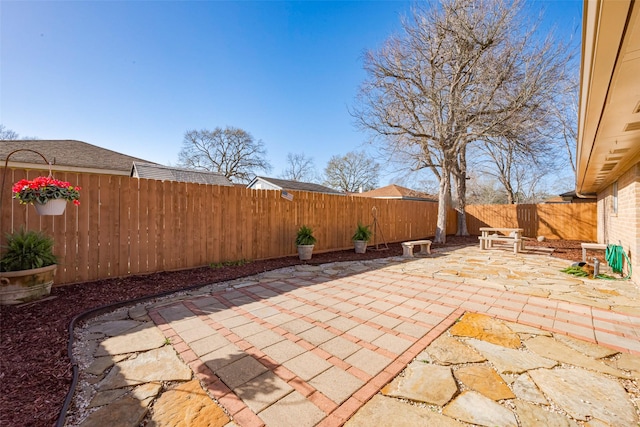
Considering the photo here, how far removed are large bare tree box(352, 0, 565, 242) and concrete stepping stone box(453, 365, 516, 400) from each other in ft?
30.2

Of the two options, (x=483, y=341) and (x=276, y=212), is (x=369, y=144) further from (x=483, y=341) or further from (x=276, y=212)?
(x=483, y=341)

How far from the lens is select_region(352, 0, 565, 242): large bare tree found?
Answer: 28.6 ft

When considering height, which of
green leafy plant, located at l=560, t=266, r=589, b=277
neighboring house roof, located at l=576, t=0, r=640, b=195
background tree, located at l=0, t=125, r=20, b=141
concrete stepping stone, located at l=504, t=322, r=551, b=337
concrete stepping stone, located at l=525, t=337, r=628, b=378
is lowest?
concrete stepping stone, located at l=504, t=322, r=551, b=337

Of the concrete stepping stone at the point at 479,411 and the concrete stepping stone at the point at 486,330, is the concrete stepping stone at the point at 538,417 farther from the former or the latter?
the concrete stepping stone at the point at 486,330

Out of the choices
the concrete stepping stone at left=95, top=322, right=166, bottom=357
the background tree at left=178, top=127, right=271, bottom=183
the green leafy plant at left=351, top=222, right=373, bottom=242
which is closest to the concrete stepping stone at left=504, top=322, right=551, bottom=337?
the concrete stepping stone at left=95, top=322, right=166, bottom=357

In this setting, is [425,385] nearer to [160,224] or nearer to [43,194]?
[43,194]

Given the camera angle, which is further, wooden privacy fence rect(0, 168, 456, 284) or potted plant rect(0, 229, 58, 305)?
wooden privacy fence rect(0, 168, 456, 284)

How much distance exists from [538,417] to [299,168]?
34.0 m

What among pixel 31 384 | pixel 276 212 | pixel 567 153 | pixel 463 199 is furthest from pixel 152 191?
pixel 567 153

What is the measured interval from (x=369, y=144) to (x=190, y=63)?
7297 millimetres

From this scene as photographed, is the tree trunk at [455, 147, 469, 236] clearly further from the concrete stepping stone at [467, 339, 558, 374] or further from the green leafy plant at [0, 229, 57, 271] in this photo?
the green leafy plant at [0, 229, 57, 271]

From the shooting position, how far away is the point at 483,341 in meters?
2.46

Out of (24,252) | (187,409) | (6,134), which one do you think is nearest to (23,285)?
(24,252)

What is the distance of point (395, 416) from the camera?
4.99 feet
